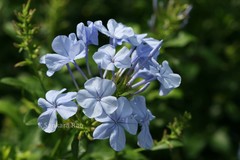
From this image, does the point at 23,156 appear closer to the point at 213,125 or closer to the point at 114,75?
the point at 114,75

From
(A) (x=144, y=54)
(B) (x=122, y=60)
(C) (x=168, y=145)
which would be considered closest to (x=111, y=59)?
(B) (x=122, y=60)

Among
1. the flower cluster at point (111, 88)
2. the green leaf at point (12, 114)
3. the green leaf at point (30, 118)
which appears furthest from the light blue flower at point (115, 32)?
the green leaf at point (12, 114)

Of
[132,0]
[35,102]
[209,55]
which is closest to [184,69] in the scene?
[209,55]

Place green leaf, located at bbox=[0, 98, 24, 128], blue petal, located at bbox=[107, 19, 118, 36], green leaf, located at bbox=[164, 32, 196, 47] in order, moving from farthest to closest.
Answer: green leaf, located at bbox=[164, 32, 196, 47]
green leaf, located at bbox=[0, 98, 24, 128]
blue petal, located at bbox=[107, 19, 118, 36]

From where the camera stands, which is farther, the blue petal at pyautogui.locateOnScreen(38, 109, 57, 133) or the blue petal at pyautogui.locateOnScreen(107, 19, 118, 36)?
the blue petal at pyautogui.locateOnScreen(107, 19, 118, 36)

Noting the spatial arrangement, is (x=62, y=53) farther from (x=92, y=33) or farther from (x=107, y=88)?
(x=107, y=88)

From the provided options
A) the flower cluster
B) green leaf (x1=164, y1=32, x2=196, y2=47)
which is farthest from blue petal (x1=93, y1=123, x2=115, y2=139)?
green leaf (x1=164, y1=32, x2=196, y2=47)

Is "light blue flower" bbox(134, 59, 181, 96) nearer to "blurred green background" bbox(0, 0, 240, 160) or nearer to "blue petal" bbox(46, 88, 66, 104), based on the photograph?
"blue petal" bbox(46, 88, 66, 104)

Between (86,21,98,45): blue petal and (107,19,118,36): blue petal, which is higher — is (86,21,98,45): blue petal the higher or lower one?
the higher one

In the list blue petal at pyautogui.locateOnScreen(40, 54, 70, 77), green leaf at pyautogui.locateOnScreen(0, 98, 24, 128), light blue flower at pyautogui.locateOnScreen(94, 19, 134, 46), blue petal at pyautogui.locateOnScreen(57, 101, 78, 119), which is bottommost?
green leaf at pyautogui.locateOnScreen(0, 98, 24, 128)
